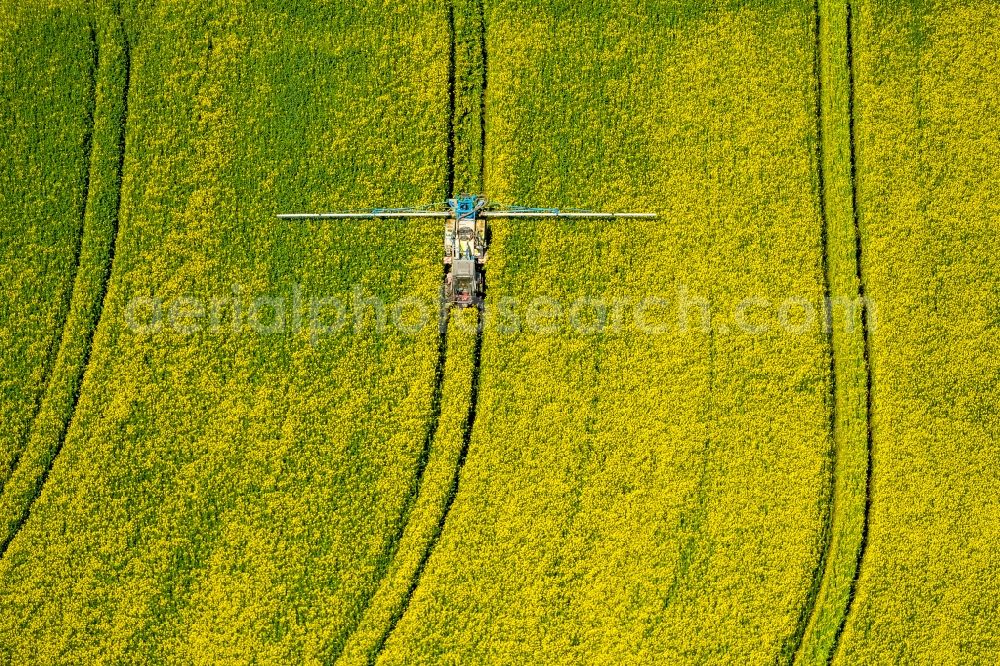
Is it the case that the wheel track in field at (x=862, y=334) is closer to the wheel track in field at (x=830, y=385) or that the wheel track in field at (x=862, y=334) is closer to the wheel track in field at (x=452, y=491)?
the wheel track in field at (x=830, y=385)

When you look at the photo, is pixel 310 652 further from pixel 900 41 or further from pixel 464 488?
pixel 900 41

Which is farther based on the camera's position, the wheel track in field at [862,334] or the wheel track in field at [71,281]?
the wheel track in field at [71,281]

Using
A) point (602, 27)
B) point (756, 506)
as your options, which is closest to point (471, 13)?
point (602, 27)

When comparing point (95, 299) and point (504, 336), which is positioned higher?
point (95, 299)

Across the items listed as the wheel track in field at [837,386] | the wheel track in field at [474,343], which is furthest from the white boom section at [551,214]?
the wheel track in field at [837,386]

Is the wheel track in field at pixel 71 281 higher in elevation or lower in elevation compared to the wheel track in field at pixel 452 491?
higher

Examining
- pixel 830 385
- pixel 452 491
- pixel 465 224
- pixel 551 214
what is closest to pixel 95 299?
pixel 465 224

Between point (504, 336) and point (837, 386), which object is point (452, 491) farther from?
point (837, 386)

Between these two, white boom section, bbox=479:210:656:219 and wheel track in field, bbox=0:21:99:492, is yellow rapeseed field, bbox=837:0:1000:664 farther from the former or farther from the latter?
wheel track in field, bbox=0:21:99:492
